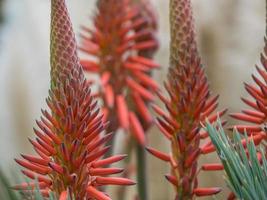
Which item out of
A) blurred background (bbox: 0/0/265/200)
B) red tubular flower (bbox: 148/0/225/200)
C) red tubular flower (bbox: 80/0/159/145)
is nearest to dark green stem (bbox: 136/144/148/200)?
red tubular flower (bbox: 80/0/159/145)

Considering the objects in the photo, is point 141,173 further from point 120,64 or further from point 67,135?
point 67,135

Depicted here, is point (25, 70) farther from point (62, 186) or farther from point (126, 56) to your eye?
point (62, 186)

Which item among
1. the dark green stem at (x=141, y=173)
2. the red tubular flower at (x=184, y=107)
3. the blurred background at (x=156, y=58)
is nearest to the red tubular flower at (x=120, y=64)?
the dark green stem at (x=141, y=173)

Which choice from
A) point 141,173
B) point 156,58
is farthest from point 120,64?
point 156,58

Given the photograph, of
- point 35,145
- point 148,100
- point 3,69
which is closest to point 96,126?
point 35,145

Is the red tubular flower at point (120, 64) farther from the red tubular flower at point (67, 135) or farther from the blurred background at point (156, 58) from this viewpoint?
the blurred background at point (156, 58)

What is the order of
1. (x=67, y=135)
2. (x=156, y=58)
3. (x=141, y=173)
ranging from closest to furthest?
(x=67, y=135)
(x=141, y=173)
(x=156, y=58)

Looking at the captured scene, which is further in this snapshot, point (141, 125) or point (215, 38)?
point (215, 38)
